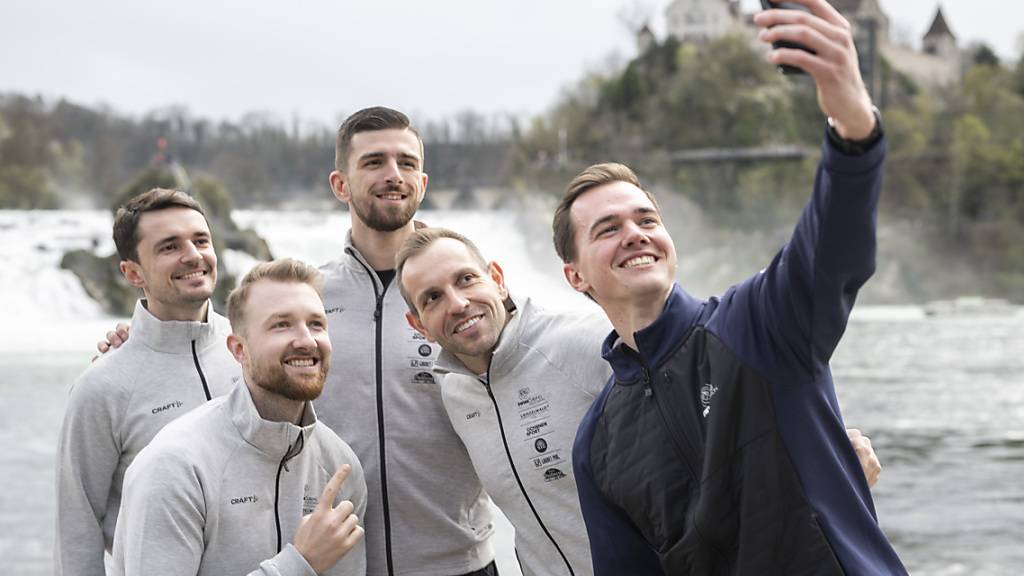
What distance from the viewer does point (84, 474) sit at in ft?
10.3

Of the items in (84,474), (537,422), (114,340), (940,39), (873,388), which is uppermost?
(940,39)

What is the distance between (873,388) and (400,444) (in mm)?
19965

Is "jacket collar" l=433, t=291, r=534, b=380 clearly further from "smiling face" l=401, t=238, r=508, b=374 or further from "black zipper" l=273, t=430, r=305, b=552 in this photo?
"black zipper" l=273, t=430, r=305, b=552

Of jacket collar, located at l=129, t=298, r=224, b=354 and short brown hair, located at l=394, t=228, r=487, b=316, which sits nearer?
short brown hair, located at l=394, t=228, r=487, b=316

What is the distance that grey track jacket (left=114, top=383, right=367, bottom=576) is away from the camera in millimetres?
2559

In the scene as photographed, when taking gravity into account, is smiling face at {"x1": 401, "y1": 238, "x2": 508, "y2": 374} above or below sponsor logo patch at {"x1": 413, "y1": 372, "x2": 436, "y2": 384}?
above

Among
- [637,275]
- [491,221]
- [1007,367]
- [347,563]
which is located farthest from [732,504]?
[491,221]

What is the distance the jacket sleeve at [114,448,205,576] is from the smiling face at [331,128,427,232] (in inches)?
42.6

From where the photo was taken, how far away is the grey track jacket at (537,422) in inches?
113

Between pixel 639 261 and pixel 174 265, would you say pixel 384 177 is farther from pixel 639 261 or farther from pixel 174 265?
pixel 639 261

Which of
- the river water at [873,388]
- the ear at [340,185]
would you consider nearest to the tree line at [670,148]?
the river water at [873,388]

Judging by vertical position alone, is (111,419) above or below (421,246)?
below

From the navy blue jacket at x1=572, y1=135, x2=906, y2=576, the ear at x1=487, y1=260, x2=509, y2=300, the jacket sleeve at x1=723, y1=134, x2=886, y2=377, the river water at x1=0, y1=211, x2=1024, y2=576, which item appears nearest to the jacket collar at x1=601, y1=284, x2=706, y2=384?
the navy blue jacket at x1=572, y1=135, x2=906, y2=576

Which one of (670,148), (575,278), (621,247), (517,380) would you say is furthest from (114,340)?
(670,148)
